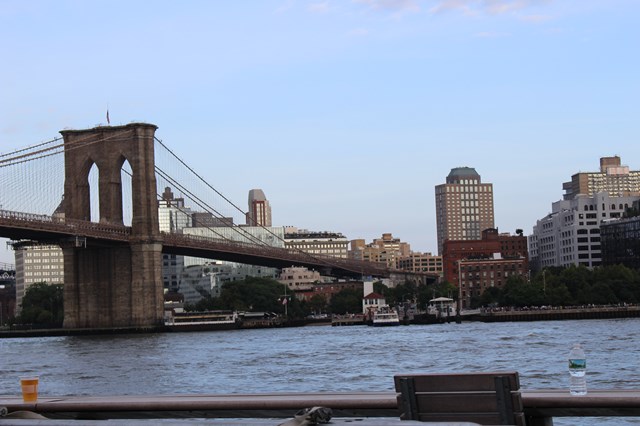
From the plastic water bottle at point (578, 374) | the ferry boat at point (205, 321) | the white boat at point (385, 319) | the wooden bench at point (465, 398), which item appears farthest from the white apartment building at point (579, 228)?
the wooden bench at point (465, 398)

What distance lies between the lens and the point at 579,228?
490ft

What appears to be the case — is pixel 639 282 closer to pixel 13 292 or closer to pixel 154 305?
pixel 154 305

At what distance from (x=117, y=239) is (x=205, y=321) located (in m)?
20.7

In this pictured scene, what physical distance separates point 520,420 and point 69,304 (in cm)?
7855

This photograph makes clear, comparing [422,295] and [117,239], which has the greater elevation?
[117,239]

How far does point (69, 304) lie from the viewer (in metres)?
83.6

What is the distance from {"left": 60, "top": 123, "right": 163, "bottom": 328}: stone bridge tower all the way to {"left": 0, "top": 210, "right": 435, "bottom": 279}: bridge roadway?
1.24m

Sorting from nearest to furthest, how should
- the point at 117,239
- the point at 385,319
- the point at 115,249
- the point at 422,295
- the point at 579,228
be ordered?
the point at 117,239
the point at 115,249
the point at 385,319
the point at 422,295
the point at 579,228

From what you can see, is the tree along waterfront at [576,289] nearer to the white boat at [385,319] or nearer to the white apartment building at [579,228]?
the white boat at [385,319]

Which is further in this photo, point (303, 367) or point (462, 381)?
point (303, 367)

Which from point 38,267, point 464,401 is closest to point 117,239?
point 464,401

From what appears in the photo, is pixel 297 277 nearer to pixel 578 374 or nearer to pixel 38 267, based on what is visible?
pixel 38 267

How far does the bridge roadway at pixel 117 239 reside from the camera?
2746 inches

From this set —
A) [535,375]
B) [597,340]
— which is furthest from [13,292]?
[535,375]
